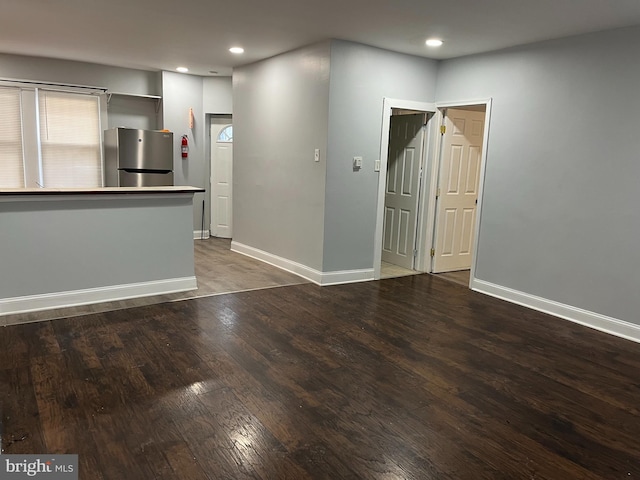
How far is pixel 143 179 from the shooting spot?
6.79m

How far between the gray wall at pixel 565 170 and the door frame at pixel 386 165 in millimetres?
557

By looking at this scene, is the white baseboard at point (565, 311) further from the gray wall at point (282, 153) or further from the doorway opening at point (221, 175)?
the doorway opening at point (221, 175)

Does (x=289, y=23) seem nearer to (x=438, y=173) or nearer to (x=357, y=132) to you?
(x=357, y=132)

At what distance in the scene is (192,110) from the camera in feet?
24.1

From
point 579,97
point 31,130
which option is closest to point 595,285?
point 579,97

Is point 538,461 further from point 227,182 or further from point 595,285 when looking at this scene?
point 227,182

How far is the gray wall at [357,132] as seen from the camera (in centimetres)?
489

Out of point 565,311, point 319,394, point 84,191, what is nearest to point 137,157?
point 84,191

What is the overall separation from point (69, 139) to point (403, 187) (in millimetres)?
4738

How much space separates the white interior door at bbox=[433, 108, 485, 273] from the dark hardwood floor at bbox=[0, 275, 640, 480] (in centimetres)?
170

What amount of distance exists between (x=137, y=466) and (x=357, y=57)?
13.8 ft

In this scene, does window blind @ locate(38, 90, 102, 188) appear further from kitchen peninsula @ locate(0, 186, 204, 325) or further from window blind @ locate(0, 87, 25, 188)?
kitchen peninsula @ locate(0, 186, 204, 325)

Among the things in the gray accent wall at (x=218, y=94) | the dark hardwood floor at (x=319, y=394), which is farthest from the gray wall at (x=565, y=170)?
the gray accent wall at (x=218, y=94)
